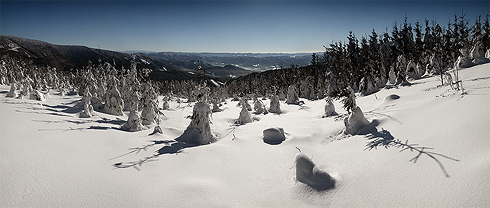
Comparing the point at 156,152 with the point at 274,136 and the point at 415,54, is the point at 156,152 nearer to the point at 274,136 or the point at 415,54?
the point at 274,136

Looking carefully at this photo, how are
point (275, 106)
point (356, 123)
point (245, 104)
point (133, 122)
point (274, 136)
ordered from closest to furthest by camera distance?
point (356, 123), point (274, 136), point (133, 122), point (275, 106), point (245, 104)

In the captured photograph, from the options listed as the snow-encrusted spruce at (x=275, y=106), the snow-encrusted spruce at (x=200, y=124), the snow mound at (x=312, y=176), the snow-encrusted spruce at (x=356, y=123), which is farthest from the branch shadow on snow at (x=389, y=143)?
the snow-encrusted spruce at (x=275, y=106)

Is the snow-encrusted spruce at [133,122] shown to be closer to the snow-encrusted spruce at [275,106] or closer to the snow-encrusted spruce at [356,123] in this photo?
the snow-encrusted spruce at [356,123]

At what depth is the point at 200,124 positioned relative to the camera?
37.7 feet

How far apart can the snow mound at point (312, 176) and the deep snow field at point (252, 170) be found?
182 millimetres

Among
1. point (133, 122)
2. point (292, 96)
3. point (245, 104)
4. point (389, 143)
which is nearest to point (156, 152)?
point (133, 122)

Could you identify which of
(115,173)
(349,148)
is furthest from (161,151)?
(349,148)

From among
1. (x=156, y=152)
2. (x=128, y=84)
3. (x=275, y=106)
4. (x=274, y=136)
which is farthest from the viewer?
(x=128, y=84)

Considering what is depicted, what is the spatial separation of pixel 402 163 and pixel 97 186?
7956mm

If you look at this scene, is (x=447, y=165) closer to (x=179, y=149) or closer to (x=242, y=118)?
(x=179, y=149)

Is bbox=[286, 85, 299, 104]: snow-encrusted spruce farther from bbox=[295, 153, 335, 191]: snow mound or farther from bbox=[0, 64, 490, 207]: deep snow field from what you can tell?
bbox=[295, 153, 335, 191]: snow mound

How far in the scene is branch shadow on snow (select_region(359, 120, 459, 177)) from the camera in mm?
4914

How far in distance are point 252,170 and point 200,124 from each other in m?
5.29

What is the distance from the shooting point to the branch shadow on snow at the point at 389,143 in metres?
4.91
